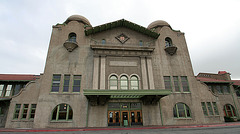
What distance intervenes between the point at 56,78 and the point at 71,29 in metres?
9.27

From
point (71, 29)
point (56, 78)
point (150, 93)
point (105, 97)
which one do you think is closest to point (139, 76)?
point (150, 93)

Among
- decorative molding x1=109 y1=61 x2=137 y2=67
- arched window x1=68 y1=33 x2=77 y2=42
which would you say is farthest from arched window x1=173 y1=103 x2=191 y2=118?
arched window x1=68 y1=33 x2=77 y2=42

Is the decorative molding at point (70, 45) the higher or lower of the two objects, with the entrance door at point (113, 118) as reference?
higher

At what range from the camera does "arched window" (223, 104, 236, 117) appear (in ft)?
81.7

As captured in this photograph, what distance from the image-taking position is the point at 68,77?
20.6 metres

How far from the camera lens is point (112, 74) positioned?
20.8 meters

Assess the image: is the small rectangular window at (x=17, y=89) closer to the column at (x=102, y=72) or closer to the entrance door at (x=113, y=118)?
the column at (x=102, y=72)

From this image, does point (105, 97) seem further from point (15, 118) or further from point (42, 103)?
point (15, 118)

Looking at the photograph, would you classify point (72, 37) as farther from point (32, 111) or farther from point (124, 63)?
point (32, 111)

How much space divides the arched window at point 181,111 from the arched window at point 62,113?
16238 millimetres

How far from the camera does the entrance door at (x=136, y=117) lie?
63.2 feet

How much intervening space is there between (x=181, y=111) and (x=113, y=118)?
1115 cm

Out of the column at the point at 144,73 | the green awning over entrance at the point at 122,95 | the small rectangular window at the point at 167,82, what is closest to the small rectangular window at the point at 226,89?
the small rectangular window at the point at 167,82

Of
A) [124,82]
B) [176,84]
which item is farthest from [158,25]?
[124,82]
